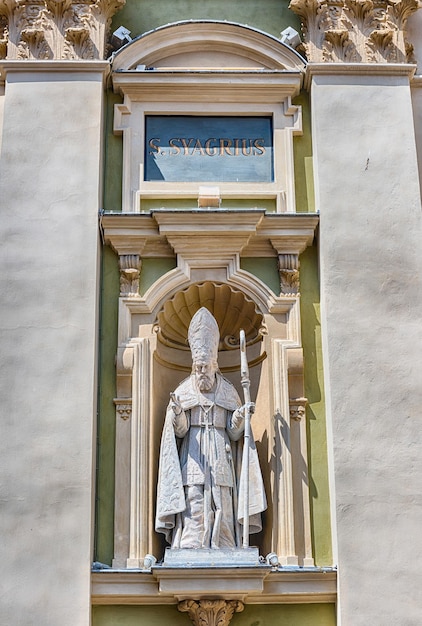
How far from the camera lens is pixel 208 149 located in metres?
12.9

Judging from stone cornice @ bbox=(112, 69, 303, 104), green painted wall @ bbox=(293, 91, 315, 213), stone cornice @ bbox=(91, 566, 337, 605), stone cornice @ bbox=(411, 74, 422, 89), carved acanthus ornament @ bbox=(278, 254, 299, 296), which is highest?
stone cornice @ bbox=(411, 74, 422, 89)

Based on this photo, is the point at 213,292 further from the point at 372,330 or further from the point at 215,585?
the point at 215,585

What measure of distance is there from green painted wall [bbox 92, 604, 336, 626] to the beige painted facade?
19mm

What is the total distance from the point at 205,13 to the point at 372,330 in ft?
12.7

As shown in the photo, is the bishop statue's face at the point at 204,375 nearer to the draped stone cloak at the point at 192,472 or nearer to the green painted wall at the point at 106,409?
the draped stone cloak at the point at 192,472

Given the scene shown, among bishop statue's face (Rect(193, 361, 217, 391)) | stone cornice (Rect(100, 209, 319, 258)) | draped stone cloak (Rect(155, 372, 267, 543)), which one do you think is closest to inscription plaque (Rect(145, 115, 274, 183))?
stone cornice (Rect(100, 209, 319, 258))

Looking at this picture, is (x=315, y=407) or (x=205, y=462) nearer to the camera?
(x=205, y=462)

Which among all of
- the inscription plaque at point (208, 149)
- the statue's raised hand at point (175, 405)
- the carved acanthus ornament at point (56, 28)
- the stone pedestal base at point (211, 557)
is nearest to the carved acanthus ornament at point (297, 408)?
the statue's raised hand at point (175, 405)

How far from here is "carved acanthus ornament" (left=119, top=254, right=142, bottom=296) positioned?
1216cm

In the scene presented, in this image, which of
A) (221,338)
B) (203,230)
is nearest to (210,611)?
(221,338)

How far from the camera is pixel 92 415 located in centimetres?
1139

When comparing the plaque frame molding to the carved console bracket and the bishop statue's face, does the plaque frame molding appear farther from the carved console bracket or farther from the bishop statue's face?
the carved console bracket

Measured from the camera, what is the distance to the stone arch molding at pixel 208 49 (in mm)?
13109

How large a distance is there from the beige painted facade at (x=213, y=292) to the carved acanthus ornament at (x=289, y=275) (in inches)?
0.8
